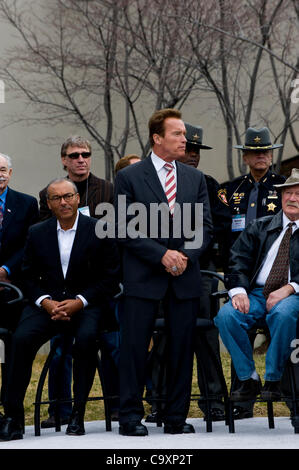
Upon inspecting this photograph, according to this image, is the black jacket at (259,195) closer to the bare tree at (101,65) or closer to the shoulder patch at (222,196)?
the shoulder patch at (222,196)

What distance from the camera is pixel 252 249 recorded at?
6.33 meters

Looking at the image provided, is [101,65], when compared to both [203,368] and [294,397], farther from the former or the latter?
[294,397]

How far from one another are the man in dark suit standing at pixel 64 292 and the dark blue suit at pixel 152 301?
273 mm

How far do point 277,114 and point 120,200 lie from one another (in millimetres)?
7607

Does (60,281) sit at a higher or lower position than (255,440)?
higher

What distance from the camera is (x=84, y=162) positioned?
22.9 ft

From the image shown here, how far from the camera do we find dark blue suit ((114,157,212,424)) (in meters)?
5.85

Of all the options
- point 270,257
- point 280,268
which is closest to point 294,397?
point 280,268

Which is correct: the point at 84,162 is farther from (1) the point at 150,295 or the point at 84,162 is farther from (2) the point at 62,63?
(2) the point at 62,63

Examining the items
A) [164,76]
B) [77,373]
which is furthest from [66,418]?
[164,76]

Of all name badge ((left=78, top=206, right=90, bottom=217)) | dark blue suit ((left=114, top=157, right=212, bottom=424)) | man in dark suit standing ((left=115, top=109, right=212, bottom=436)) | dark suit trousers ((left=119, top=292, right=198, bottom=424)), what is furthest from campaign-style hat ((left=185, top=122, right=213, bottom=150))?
dark suit trousers ((left=119, top=292, right=198, bottom=424))

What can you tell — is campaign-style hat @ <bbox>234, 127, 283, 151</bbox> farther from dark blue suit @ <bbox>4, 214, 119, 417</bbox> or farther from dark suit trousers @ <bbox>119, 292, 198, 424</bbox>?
dark suit trousers @ <bbox>119, 292, 198, 424</bbox>

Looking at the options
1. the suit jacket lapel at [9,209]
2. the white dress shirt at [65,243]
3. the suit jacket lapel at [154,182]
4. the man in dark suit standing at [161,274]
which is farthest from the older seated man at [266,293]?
the suit jacket lapel at [9,209]
